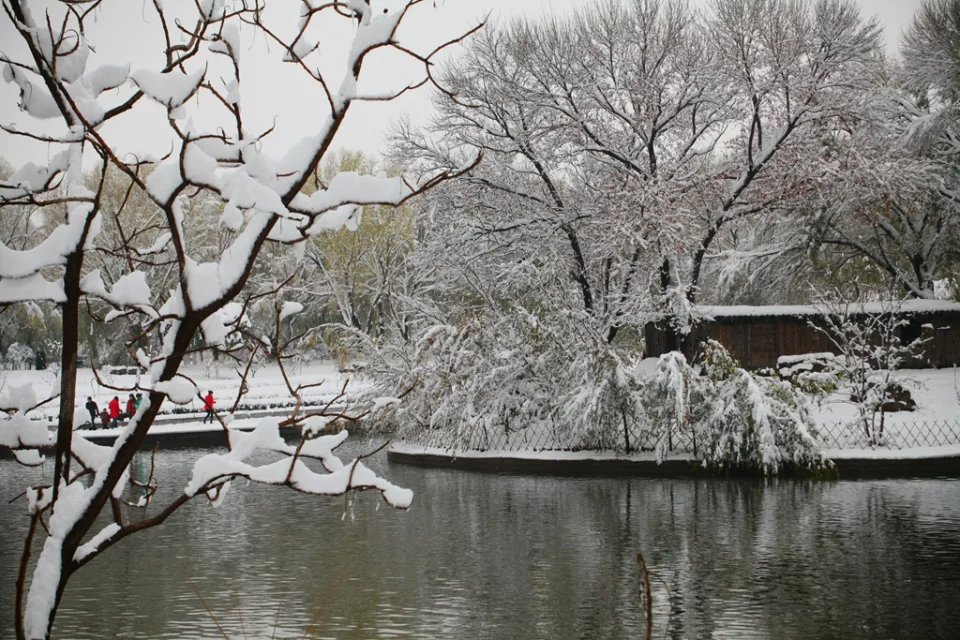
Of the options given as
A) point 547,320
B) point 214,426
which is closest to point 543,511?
point 547,320

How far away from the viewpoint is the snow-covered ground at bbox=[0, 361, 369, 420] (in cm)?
4578

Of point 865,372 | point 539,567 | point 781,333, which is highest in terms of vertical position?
point 781,333

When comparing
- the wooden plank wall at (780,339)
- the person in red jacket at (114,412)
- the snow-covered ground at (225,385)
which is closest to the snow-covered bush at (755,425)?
Answer: the wooden plank wall at (780,339)

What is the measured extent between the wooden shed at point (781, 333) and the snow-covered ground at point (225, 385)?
1605 cm

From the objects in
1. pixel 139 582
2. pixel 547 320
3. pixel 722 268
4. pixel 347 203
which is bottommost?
pixel 139 582

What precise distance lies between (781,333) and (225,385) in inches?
1333

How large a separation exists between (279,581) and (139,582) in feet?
5.69

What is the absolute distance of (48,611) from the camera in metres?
3.01

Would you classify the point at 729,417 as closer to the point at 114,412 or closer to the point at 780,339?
the point at 780,339

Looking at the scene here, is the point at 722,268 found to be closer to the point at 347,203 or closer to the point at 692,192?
the point at 692,192

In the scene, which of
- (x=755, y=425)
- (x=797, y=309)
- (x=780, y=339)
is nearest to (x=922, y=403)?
(x=780, y=339)

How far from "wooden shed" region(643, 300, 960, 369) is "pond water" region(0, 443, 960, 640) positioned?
35.2ft

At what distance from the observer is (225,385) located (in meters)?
55.4

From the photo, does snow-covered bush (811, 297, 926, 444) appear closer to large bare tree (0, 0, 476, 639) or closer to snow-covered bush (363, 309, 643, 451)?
snow-covered bush (363, 309, 643, 451)
